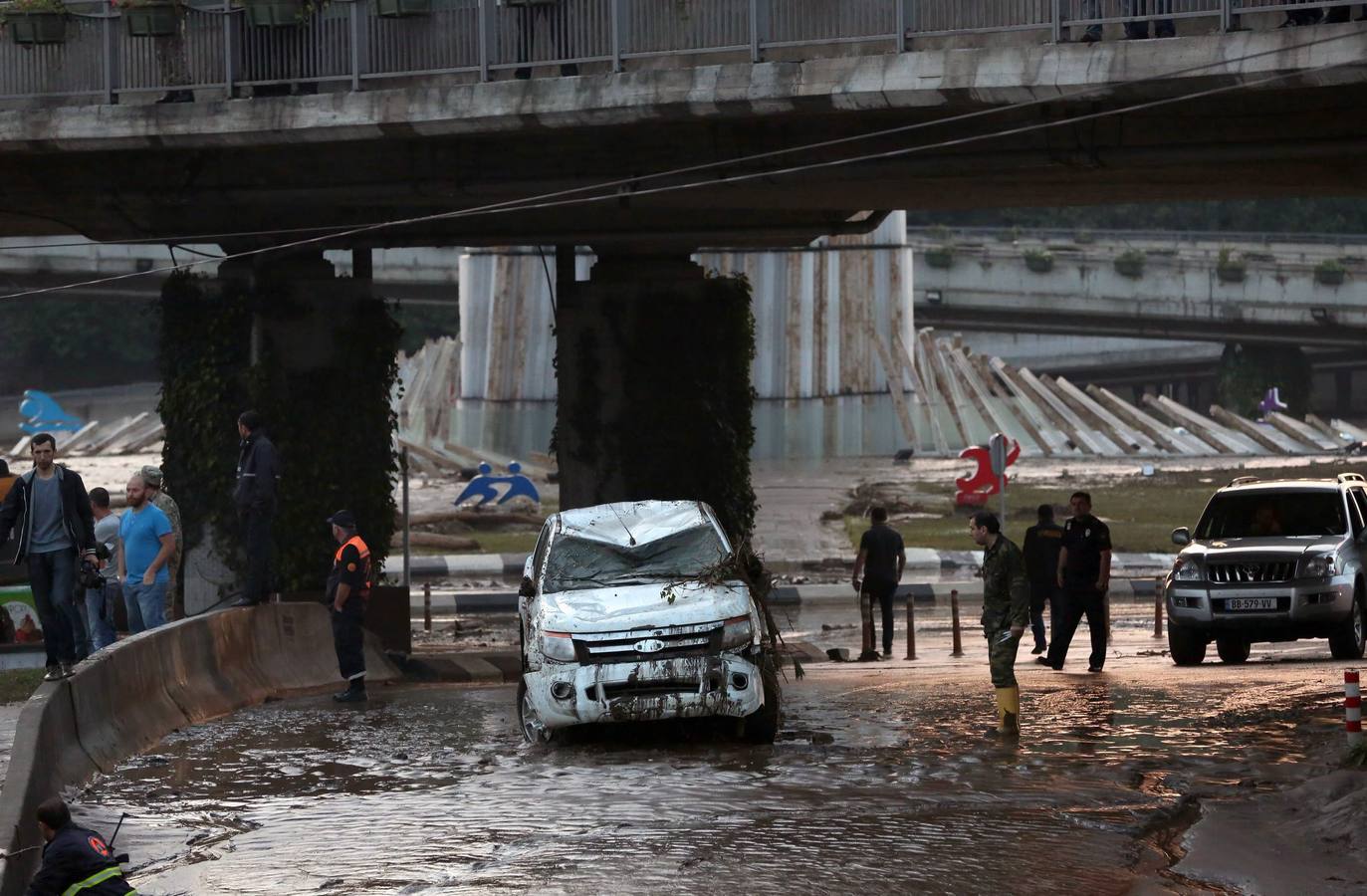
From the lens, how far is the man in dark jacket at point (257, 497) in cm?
1847

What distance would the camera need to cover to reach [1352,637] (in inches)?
765

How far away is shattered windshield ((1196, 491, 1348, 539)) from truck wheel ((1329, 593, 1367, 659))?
832mm

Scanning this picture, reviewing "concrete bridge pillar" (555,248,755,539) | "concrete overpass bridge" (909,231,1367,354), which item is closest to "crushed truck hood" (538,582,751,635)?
"concrete bridge pillar" (555,248,755,539)

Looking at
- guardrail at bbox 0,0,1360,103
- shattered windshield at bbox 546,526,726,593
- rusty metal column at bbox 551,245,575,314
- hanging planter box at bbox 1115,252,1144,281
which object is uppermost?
hanging planter box at bbox 1115,252,1144,281

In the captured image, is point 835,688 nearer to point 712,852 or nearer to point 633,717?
point 633,717

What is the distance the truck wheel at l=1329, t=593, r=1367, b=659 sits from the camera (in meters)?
19.3

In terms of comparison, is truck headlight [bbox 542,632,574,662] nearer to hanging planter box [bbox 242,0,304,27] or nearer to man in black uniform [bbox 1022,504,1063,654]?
man in black uniform [bbox 1022,504,1063,654]

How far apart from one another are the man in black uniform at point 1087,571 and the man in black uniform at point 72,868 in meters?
12.2

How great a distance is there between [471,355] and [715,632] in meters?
43.7

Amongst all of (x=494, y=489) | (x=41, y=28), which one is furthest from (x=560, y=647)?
(x=494, y=489)

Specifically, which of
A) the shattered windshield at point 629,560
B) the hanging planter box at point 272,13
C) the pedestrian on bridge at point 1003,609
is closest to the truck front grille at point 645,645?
the shattered windshield at point 629,560

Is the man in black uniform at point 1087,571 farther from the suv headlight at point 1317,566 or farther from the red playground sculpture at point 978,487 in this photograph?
the red playground sculpture at point 978,487

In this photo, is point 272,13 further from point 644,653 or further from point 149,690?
point 644,653

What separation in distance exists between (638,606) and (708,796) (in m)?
2.26
